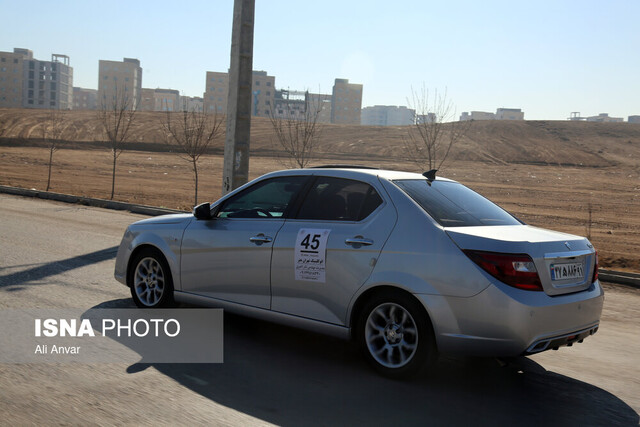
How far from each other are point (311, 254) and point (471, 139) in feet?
215

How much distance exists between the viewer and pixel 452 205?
17.7 feet

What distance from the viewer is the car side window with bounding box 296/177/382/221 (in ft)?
17.6

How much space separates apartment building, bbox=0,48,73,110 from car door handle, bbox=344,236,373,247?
169 meters

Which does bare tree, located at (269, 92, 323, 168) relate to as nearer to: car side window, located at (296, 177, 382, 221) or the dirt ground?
the dirt ground

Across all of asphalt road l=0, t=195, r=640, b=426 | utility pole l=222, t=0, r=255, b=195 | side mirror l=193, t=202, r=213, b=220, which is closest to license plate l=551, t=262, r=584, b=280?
asphalt road l=0, t=195, r=640, b=426

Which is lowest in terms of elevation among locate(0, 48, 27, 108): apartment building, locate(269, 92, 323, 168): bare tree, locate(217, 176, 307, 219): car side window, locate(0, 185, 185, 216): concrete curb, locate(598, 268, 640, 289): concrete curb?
locate(0, 185, 185, 216): concrete curb

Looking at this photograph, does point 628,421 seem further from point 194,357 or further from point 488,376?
point 194,357

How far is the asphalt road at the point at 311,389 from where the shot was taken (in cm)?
425

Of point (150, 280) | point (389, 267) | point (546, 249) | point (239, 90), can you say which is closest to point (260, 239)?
point (389, 267)

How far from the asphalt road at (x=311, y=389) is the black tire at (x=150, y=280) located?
54cm

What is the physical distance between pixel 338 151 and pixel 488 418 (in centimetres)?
5915

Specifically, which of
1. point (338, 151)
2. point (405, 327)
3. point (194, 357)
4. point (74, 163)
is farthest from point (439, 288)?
point (338, 151)

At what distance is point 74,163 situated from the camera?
140 ft

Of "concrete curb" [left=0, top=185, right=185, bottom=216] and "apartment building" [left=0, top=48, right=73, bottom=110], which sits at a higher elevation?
"apartment building" [left=0, top=48, right=73, bottom=110]
